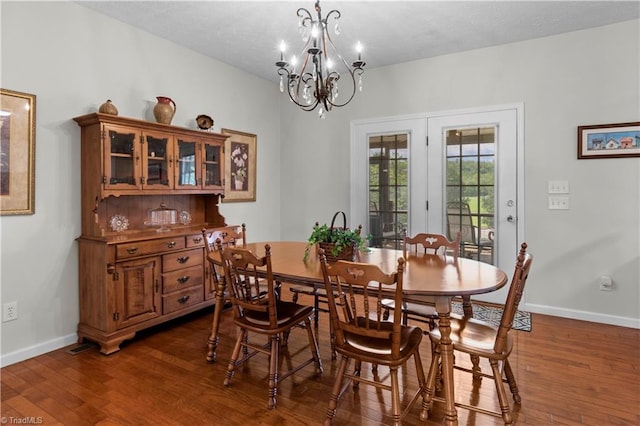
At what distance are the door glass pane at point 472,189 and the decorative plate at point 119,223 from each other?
3.21 m

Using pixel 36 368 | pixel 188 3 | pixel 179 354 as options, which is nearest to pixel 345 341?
pixel 179 354

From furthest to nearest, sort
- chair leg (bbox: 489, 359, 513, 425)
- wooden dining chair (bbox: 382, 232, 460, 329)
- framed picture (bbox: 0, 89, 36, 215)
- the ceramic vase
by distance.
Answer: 1. the ceramic vase
2. framed picture (bbox: 0, 89, 36, 215)
3. wooden dining chair (bbox: 382, 232, 460, 329)
4. chair leg (bbox: 489, 359, 513, 425)

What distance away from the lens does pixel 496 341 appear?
5.90 ft

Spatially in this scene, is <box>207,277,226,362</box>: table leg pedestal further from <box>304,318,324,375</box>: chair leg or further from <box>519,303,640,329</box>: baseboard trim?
<box>519,303,640,329</box>: baseboard trim

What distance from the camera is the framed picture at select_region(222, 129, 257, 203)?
436 centimetres

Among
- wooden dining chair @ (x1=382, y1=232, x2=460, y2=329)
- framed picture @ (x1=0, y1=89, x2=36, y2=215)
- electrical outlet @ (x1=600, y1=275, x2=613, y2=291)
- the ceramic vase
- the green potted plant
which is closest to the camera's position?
the green potted plant

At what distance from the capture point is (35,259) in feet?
8.93

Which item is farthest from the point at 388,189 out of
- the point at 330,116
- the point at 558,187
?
the point at 558,187

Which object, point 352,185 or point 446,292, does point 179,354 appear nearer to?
point 446,292

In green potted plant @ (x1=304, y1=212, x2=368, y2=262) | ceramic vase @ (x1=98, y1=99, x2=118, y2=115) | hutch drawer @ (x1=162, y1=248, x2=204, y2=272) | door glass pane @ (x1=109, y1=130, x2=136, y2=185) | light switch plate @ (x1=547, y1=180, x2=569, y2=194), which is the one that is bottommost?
hutch drawer @ (x1=162, y1=248, x2=204, y2=272)

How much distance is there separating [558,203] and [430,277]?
92.4 inches

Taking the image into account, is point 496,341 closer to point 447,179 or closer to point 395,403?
point 395,403

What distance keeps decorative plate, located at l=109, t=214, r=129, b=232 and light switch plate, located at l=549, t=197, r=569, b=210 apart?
3939 millimetres

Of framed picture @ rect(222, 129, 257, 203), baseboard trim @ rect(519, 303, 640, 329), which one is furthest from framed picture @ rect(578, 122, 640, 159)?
framed picture @ rect(222, 129, 257, 203)
